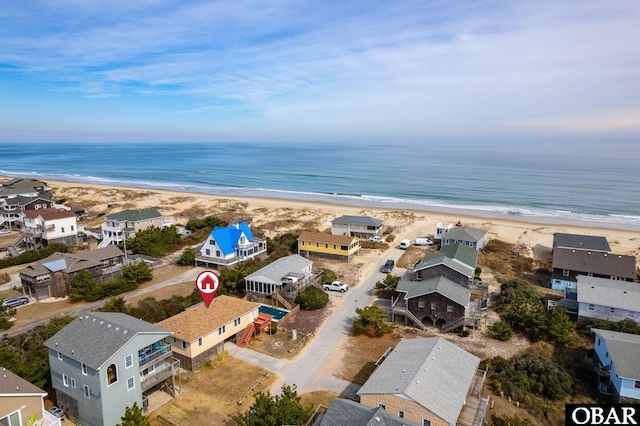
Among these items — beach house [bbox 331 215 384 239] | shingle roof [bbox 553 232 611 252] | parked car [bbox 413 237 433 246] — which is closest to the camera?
shingle roof [bbox 553 232 611 252]

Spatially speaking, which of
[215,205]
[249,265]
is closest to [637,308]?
[249,265]

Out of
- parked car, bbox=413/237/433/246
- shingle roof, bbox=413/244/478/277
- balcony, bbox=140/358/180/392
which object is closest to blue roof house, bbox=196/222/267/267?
shingle roof, bbox=413/244/478/277

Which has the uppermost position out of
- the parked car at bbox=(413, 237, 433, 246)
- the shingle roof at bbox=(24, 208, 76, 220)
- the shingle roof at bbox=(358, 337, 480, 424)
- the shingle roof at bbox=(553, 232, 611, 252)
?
the shingle roof at bbox=(24, 208, 76, 220)

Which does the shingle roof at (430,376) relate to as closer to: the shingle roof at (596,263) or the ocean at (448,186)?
the shingle roof at (596,263)

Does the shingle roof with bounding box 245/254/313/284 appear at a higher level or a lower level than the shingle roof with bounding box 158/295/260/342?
higher

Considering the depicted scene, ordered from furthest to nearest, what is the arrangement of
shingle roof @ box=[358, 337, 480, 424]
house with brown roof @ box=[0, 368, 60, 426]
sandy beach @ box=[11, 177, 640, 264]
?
sandy beach @ box=[11, 177, 640, 264] < shingle roof @ box=[358, 337, 480, 424] < house with brown roof @ box=[0, 368, 60, 426]

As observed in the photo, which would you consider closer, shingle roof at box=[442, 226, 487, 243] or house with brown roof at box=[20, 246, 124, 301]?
house with brown roof at box=[20, 246, 124, 301]

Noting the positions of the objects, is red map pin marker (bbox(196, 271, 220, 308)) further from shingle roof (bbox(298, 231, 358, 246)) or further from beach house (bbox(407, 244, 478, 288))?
beach house (bbox(407, 244, 478, 288))

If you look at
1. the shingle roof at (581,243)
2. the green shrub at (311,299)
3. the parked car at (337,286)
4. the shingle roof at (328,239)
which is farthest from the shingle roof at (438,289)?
the shingle roof at (581,243)
